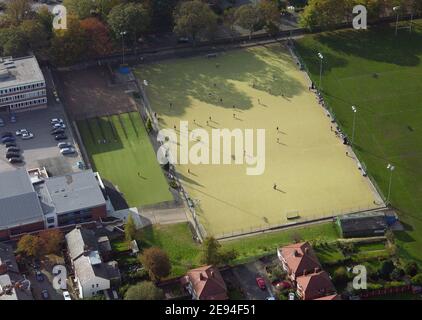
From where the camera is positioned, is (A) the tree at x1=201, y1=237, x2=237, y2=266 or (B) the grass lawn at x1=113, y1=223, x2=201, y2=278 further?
(B) the grass lawn at x1=113, y1=223, x2=201, y2=278

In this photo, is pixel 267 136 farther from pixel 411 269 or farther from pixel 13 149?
pixel 13 149

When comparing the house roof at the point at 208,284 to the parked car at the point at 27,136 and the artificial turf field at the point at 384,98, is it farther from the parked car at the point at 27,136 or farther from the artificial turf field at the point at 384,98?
the parked car at the point at 27,136

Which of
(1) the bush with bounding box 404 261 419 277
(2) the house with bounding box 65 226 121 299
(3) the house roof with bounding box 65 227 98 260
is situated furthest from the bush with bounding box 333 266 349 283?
(3) the house roof with bounding box 65 227 98 260

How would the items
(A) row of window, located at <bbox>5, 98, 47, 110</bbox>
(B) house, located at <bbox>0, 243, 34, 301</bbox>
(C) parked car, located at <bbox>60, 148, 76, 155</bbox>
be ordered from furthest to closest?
(A) row of window, located at <bbox>5, 98, 47, 110</bbox> → (C) parked car, located at <bbox>60, 148, 76, 155</bbox> → (B) house, located at <bbox>0, 243, 34, 301</bbox>

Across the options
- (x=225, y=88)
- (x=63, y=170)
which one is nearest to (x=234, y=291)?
(x=63, y=170)

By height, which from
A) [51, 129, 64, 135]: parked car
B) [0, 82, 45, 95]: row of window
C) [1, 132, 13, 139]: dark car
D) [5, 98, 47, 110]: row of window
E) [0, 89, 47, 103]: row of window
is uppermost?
[0, 82, 45, 95]: row of window

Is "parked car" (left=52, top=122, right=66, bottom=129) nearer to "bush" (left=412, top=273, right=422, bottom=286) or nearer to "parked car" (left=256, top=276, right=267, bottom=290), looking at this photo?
"parked car" (left=256, top=276, right=267, bottom=290)

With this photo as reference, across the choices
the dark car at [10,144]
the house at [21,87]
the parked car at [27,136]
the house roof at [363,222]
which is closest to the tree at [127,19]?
the house at [21,87]
